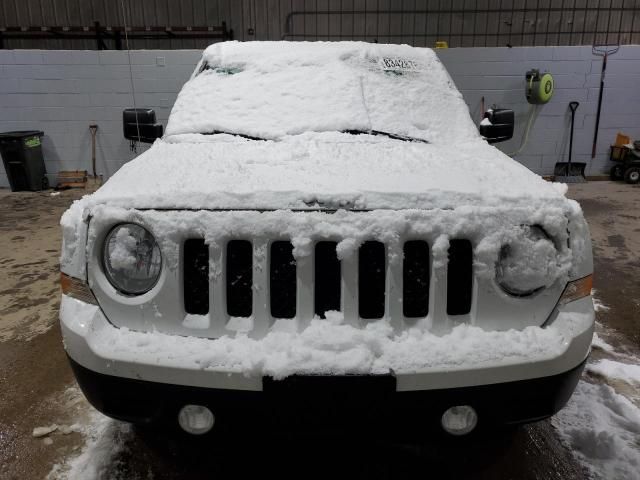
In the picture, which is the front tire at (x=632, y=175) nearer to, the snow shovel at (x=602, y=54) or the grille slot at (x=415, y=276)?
the snow shovel at (x=602, y=54)

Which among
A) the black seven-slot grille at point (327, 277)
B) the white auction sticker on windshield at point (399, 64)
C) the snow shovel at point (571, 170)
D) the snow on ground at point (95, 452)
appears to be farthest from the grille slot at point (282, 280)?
the snow shovel at point (571, 170)

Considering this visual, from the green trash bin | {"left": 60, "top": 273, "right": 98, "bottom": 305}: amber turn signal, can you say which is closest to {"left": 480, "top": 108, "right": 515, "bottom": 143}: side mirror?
{"left": 60, "top": 273, "right": 98, "bottom": 305}: amber turn signal

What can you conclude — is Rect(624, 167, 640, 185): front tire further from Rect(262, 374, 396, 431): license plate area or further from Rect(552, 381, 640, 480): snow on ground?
Rect(262, 374, 396, 431): license plate area

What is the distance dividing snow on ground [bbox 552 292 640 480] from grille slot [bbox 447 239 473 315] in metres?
1.03

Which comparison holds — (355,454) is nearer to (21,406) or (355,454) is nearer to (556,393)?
(556,393)

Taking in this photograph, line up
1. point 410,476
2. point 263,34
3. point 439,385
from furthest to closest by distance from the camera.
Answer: point 263,34 < point 410,476 < point 439,385

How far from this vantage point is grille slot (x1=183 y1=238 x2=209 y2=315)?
63.1 inches

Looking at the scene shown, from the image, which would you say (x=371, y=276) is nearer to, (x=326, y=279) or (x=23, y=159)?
(x=326, y=279)

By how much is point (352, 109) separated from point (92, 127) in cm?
725

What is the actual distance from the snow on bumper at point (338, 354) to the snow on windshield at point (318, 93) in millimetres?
1315

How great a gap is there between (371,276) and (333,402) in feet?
1.32

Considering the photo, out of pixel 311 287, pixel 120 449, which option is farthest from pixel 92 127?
pixel 311 287

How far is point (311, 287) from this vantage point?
155 cm

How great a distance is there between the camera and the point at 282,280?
1590mm
